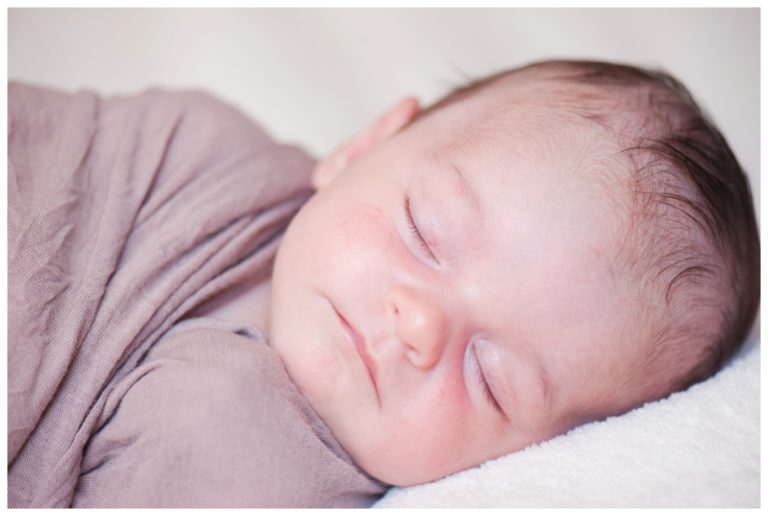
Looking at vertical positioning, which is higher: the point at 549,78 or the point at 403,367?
the point at 549,78

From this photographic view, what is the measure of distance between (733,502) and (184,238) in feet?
A: 2.77

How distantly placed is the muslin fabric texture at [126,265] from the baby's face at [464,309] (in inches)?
3.0

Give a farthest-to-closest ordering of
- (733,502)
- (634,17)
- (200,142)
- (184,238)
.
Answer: (634,17) → (200,142) → (184,238) → (733,502)

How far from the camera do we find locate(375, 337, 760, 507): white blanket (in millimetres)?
921

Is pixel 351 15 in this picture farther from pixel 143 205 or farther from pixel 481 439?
pixel 481 439

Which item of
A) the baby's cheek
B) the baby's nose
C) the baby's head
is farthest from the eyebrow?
the baby's cheek

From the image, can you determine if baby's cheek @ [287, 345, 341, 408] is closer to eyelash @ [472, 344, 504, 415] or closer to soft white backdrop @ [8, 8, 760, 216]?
eyelash @ [472, 344, 504, 415]

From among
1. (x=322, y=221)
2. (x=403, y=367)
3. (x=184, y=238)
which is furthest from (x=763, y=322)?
(x=184, y=238)

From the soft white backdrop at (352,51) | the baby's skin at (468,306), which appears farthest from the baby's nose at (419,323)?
the soft white backdrop at (352,51)

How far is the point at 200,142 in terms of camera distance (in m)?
1.32

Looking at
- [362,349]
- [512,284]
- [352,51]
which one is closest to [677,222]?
[512,284]

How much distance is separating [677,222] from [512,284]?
255mm

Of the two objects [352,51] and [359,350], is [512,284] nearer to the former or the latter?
[359,350]

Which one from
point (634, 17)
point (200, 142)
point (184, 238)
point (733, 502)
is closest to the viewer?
point (733, 502)
